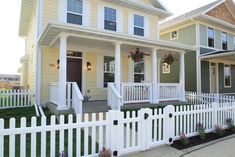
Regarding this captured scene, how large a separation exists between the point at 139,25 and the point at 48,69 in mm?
6338

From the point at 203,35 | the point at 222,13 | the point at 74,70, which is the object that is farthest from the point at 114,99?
the point at 222,13

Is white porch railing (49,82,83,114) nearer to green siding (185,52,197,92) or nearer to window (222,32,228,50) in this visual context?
green siding (185,52,197,92)

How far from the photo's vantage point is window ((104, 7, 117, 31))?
11.6 metres

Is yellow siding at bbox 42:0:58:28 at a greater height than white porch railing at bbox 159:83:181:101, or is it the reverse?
yellow siding at bbox 42:0:58:28

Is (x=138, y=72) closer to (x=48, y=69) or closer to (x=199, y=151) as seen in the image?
(x=48, y=69)

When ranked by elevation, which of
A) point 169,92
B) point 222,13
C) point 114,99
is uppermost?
point 222,13

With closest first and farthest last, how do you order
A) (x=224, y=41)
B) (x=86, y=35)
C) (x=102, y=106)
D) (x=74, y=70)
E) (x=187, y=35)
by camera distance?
(x=86, y=35) < (x=102, y=106) < (x=74, y=70) < (x=187, y=35) < (x=224, y=41)

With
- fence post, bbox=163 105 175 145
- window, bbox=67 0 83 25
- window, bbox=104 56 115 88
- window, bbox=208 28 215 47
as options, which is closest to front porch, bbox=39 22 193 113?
window, bbox=104 56 115 88

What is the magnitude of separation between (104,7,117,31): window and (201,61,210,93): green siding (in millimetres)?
7884

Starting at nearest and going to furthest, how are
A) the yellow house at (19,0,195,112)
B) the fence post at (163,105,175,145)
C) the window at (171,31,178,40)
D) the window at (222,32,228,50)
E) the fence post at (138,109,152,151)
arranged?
1. the fence post at (138,109,152,151)
2. the fence post at (163,105,175,145)
3. the yellow house at (19,0,195,112)
4. the window at (171,31,178,40)
5. the window at (222,32,228,50)

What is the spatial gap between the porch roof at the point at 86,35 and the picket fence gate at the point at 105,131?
3.71 m

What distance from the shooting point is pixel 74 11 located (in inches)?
414

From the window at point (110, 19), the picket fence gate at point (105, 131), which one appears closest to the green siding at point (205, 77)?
the window at point (110, 19)

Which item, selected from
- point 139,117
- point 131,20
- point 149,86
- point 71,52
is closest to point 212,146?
point 139,117
